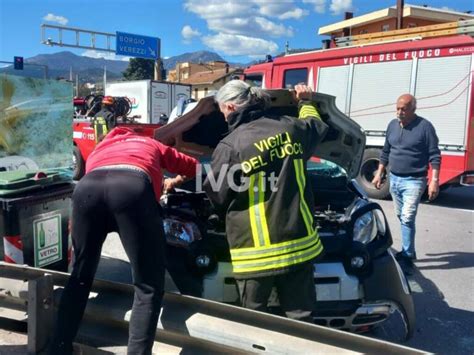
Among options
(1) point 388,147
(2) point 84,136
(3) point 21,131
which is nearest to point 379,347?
(1) point 388,147

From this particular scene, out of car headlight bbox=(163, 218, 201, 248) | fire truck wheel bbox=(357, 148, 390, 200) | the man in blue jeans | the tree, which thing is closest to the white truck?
fire truck wheel bbox=(357, 148, 390, 200)

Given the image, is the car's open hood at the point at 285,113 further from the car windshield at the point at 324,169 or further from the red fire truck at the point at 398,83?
the red fire truck at the point at 398,83

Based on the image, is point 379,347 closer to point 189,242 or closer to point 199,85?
point 189,242

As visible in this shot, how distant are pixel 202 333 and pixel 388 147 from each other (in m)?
3.75

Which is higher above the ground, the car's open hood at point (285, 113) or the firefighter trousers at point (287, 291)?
the car's open hood at point (285, 113)

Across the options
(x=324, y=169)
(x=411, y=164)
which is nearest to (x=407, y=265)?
(x=411, y=164)

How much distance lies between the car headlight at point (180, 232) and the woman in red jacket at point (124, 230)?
1.79 ft

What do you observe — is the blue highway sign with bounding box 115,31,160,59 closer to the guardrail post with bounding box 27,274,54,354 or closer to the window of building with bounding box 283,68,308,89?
the window of building with bounding box 283,68,308,89

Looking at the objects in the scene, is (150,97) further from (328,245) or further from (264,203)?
(264,203)

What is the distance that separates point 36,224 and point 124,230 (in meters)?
1.29

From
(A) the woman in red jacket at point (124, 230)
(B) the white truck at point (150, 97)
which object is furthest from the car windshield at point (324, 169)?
(B) the white truck at point (150, 97)

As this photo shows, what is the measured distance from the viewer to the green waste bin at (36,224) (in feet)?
11.0

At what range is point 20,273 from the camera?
118 inches

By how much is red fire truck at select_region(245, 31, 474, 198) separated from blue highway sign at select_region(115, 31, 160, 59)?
16.8m
